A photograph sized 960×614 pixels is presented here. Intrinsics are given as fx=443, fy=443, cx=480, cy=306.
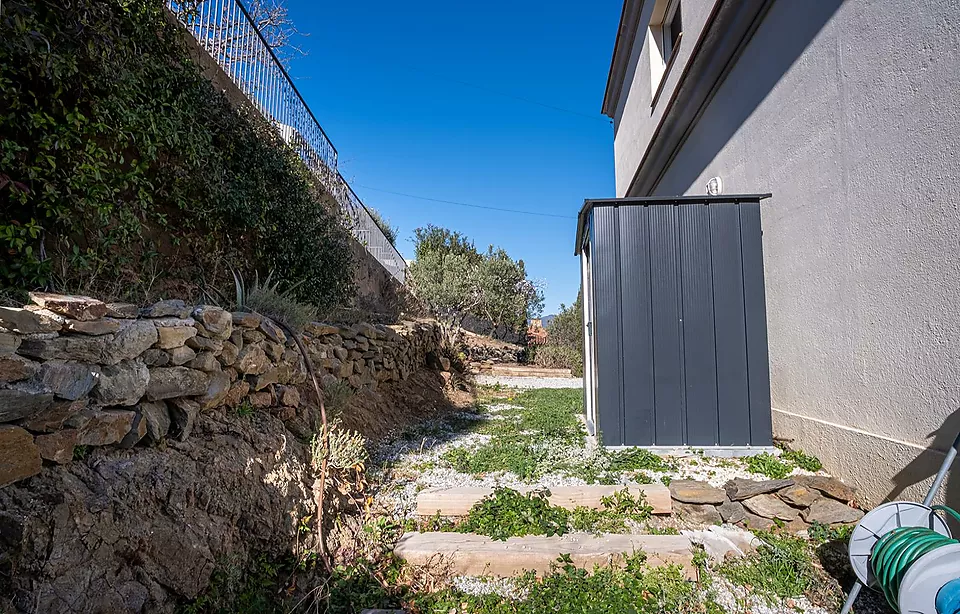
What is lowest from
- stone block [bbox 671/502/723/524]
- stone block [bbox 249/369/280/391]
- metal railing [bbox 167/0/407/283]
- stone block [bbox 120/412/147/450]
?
stone block [bbox 671/502/723/524]

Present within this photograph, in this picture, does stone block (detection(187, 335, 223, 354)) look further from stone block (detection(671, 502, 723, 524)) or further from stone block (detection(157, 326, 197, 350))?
stone block (detection(671, 502, 723, 524))

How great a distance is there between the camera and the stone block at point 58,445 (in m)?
1.71

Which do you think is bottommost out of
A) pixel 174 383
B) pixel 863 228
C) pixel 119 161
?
pixel 174 383

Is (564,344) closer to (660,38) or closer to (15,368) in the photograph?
(660,38)

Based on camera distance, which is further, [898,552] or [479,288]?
[479,288]

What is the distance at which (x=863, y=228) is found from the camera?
277cm

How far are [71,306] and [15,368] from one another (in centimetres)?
40

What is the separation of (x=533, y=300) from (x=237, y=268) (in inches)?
590

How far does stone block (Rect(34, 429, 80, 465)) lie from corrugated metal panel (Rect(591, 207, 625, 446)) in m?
3.34

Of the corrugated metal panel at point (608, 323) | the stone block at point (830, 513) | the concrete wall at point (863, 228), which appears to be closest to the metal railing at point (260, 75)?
the corrugated metal panel at point (608, 323)

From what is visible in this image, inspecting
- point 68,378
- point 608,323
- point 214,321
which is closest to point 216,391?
point 214,321

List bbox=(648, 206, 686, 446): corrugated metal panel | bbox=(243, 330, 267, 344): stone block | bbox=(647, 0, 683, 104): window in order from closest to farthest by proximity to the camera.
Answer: bbox=(243, 330, 267, 344): stone block
bbox=(648, 206, 686, 446): corrugated metal panel
bbox=(647, 0, 683, 104): window

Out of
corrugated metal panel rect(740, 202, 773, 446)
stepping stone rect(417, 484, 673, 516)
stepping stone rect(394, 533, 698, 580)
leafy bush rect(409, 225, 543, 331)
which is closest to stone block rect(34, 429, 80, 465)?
stepping stone rect(394, 533, 698, 580)

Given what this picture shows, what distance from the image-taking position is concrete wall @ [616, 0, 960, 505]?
7.53ft
